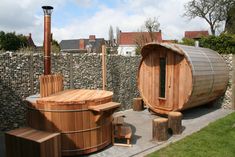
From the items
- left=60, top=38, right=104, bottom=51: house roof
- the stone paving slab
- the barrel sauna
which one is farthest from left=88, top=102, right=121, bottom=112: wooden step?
left=60, top=38, right=104, bottom=51: house roof

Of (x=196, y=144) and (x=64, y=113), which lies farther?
(x=196, y=144)

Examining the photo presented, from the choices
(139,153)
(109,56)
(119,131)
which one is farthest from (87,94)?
(109,56)

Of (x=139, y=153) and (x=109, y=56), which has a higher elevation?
(x=109, y=56)

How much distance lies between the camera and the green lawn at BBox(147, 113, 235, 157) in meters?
6.43

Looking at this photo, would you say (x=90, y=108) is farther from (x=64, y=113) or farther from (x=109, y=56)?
(x=109, y=56)

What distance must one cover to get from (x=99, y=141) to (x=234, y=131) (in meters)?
4.11

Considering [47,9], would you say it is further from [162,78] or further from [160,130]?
[162,78]

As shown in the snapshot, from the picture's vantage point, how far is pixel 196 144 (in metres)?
7.09

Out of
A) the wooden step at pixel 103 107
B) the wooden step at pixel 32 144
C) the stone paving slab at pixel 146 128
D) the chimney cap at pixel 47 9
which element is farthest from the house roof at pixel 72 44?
the wooden step at pixel 32 144

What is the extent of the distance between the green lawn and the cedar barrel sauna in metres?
1.56

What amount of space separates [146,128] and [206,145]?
225 cm

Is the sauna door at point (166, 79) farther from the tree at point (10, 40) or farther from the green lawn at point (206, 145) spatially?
the tree at point (10, 40)

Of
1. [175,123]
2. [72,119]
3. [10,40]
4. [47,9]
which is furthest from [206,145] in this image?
[10,40]

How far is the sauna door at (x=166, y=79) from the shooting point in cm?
1012
